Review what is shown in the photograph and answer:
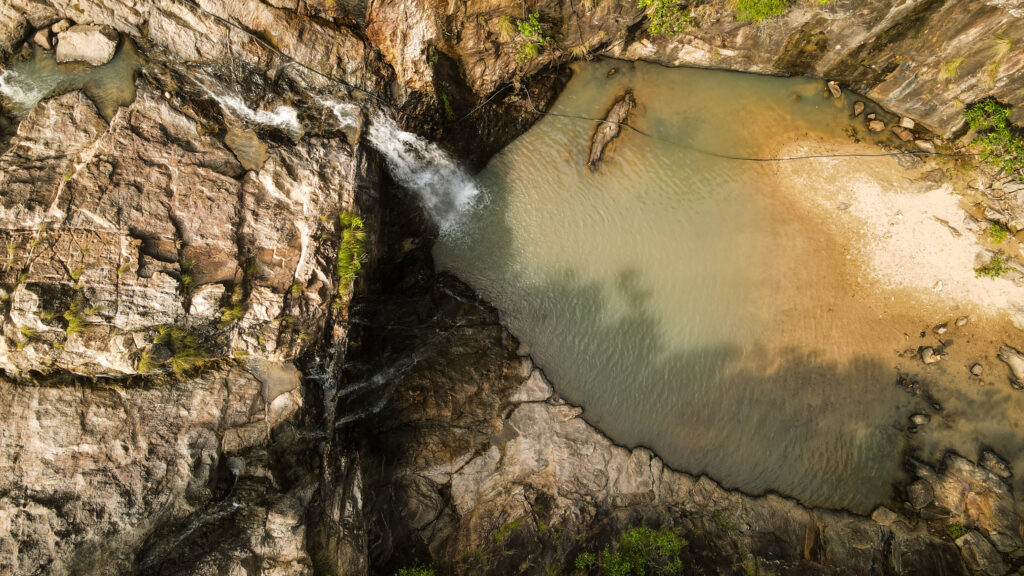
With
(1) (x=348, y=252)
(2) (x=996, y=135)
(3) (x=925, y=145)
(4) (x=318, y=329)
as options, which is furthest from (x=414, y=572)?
(2) (x=996, y=135)

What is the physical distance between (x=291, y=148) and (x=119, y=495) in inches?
225

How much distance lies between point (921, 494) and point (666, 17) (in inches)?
456

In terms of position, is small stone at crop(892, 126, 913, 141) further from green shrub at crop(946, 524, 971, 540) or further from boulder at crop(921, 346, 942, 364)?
green shrub at crop(946, 524, 971, 540)

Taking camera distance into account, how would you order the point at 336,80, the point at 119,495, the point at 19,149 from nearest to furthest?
1. the point at 119,495
2. the point at 19,149
3. the point at 336,80

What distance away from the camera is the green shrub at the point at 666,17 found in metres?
8.81

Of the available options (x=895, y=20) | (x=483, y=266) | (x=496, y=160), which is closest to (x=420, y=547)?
(x=483, y=266)

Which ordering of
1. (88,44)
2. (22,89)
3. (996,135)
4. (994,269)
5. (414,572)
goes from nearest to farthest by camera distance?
1. (22,89)
2. (88,44)
3. (414,572)
4. (996,135)
5. (994,269)

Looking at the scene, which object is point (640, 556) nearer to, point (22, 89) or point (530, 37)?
point (530, 37)

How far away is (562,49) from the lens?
9.40 meters

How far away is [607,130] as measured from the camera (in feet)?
32.8

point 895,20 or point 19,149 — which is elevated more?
point 895,20

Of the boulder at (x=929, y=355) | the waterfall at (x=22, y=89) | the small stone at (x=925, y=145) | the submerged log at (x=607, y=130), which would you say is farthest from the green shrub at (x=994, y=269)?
the waterfall at (x=22, y=89)

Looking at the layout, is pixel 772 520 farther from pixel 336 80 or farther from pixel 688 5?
pixel 336 80

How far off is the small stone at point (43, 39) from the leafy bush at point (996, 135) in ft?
58.7
